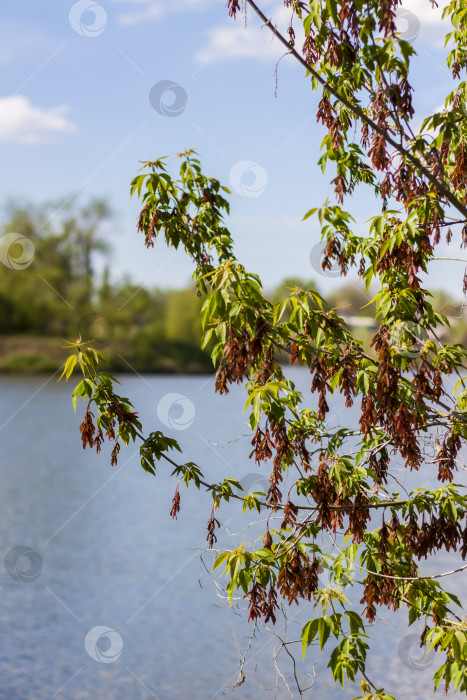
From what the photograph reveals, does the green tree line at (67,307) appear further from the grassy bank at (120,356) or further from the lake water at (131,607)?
the lake water at (131,607)

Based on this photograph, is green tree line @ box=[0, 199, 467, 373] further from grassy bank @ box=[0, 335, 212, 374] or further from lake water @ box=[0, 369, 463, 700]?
lake water @ box=[0, 369, 463, 700]

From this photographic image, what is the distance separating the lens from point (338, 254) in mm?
4555

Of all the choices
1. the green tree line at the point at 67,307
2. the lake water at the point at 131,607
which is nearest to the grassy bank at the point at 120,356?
the green tree line at the point at 67,307

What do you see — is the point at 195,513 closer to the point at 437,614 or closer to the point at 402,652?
the point at 402,652

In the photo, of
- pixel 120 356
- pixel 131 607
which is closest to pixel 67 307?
pixel 120 356

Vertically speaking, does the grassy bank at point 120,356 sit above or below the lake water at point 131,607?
above

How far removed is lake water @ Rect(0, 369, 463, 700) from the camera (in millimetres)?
9695

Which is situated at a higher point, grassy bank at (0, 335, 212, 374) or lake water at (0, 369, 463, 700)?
grassy bank at (0, 335, 212, 374)

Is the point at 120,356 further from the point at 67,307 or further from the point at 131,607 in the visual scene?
the point at 131,607

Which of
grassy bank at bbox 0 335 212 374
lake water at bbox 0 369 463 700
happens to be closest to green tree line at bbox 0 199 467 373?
grassy bank at bbox 0 335 212 374

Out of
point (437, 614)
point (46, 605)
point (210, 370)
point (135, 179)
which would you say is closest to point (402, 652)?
point (46, 605)

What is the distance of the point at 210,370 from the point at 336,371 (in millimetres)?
65781

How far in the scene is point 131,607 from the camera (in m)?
12.2

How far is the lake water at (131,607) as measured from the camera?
382 inches
